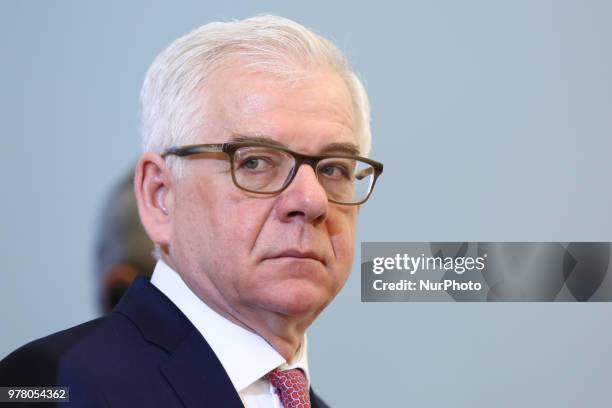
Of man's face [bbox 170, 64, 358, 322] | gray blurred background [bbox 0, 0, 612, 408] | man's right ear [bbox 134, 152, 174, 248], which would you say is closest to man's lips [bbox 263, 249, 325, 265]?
man's face [bbox 170, 64, 358, 322]

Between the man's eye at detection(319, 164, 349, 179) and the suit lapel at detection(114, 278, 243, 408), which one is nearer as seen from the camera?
the suit lapel at detection(114, 278, 243, 408)

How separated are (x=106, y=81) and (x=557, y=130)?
50.1 inches

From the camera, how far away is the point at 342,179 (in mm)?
1376

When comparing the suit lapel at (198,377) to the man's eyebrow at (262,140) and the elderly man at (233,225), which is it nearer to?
the elderly man at (233,225)

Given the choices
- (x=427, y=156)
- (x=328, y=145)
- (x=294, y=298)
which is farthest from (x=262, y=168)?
(x=427, y=156)

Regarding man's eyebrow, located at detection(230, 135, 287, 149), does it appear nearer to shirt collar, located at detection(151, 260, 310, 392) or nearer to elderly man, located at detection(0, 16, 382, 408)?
elderly man, located at detection(0, 16, 382, 408)

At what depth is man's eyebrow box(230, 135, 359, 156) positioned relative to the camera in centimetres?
127

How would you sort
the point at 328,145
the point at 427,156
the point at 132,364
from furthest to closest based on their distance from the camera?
the point at 427,156 < the point at 328,145 < the point at 132,364

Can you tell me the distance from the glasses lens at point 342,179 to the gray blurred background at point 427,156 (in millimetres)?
658

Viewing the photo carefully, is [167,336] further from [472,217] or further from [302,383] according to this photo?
[472,217]

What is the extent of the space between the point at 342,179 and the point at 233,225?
0.24m

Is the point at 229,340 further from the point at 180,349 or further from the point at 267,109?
the point at 267,109

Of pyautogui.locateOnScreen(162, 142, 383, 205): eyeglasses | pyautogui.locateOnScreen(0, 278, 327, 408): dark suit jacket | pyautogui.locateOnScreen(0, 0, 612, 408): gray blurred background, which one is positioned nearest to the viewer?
pyautogui.locateOnScreen(0, 278, 327, 408): dark suit jacket

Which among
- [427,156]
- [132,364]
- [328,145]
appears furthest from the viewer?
[427,156]
